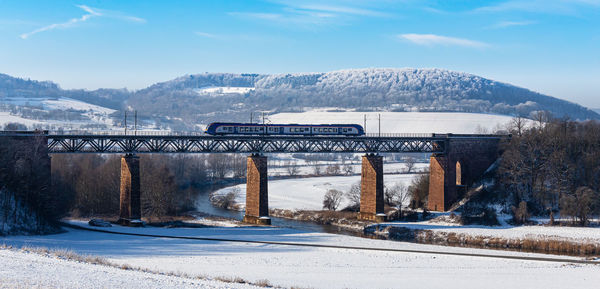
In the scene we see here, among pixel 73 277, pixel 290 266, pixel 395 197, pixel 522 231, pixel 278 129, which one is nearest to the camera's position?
pixel 73 277

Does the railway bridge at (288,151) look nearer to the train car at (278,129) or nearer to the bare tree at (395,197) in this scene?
the train car at (278,129)

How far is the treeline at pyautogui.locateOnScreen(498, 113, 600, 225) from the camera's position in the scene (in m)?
68.8

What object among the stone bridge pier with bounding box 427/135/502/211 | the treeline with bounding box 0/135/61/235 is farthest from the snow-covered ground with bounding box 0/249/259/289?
the stone bridge pier with bounding box 427/135/502/211

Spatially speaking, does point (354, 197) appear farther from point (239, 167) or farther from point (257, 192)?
point (239, 167)

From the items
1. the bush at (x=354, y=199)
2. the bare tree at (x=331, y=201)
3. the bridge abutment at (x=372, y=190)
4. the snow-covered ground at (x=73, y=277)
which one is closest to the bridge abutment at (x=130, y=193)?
the bridge abutment at (x=372, y=190)

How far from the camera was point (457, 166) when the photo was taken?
82.6 meters

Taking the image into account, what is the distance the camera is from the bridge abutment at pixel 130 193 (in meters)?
63.6

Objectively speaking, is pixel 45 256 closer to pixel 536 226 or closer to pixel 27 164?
pixel 27 164

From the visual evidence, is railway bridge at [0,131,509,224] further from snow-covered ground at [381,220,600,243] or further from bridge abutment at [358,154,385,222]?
snow-covered ground at [381,220,600,243]

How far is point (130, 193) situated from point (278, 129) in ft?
63.7

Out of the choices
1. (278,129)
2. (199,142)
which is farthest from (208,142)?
(278,129)

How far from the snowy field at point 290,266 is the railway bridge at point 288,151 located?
12902mm

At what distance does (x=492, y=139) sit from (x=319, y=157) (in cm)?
10897

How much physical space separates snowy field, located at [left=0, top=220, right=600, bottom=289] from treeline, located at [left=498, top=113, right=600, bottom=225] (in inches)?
879
